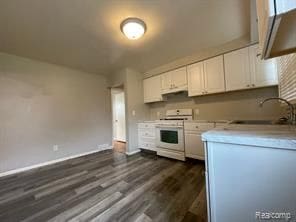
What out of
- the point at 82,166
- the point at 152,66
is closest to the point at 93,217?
the point at 82,166

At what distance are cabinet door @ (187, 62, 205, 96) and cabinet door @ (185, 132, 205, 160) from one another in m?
0.95

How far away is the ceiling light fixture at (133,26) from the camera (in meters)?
2.14

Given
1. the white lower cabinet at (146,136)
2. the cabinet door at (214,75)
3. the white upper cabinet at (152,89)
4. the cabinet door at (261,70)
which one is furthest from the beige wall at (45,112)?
the cabinet door at (261,70)

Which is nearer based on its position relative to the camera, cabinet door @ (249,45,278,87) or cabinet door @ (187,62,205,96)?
cabinet door @ (249,45,278,87)

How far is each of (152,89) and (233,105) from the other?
2.07 metres

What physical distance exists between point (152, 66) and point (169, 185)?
297cm

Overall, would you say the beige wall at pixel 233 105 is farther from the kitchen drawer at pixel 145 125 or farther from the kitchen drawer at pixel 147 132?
the kitchen drawer at pixel 147 132

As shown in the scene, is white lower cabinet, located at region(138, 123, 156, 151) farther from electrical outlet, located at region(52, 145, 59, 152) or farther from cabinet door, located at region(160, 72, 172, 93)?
electrical outlet, located at region(52, 145, 59, 152)

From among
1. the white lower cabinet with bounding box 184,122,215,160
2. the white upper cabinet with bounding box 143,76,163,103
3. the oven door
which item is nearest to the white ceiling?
the white upper cabinet with bounding box 143,76,163,103

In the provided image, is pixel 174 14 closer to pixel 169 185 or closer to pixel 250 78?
pixel 250 78

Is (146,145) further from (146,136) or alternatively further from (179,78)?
(179,78)

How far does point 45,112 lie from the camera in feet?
11.2

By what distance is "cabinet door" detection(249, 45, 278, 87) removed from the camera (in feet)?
7.97

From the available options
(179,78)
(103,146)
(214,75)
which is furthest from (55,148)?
(214,75)
